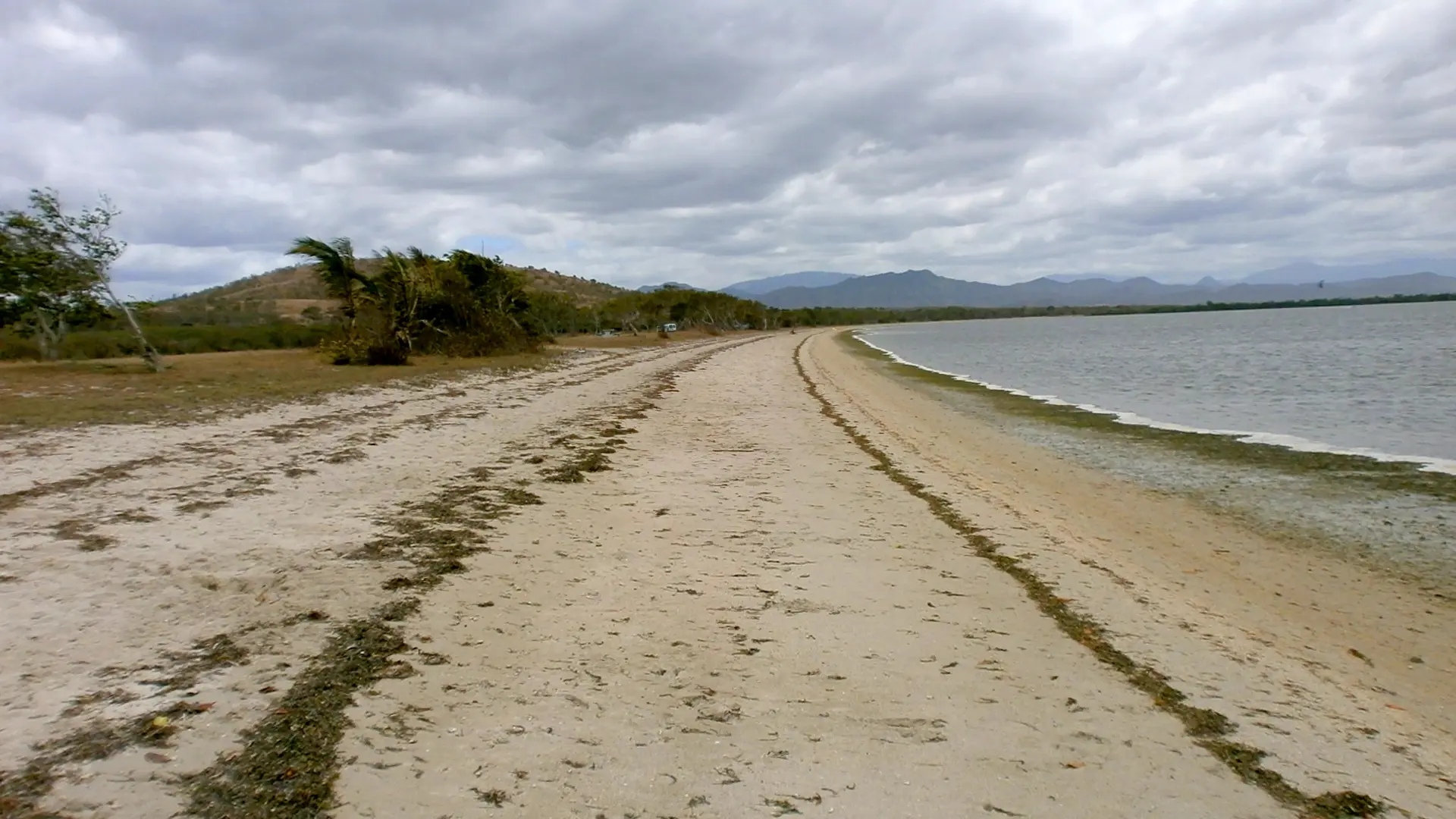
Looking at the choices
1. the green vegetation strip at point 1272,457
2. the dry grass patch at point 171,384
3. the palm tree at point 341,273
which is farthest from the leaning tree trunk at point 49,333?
the green vegetation strip at point 1272,457

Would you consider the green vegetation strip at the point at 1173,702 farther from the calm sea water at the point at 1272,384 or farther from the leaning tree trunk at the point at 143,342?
the leaning tree trunk at the point at 143,342

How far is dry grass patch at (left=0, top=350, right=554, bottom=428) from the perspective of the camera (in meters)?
12.3

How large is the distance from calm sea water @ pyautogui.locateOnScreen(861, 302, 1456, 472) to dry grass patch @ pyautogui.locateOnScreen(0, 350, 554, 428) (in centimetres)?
1556

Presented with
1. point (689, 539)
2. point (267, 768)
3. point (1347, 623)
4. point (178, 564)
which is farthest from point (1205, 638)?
point (178, 564)

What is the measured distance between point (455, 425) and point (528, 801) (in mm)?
10198

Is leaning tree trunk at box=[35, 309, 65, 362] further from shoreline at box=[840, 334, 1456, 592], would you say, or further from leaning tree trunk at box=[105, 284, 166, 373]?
shoreline at box=[840, 334, 1456, 592]

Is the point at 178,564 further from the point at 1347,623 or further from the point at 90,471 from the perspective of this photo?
the point at 1347,623

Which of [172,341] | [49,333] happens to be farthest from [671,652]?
[172,341]

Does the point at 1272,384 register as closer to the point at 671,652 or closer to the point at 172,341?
the point at 671,652

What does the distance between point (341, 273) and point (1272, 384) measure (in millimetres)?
26649

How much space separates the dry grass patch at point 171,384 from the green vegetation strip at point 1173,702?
35.7 feet

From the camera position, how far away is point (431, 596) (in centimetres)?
497

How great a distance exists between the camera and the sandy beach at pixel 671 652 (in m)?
3.08

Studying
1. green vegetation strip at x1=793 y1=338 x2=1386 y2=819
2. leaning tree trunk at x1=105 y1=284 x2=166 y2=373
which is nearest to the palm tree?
leaning tree trunk at x1=105 y1=284 x2=166 y2=373
